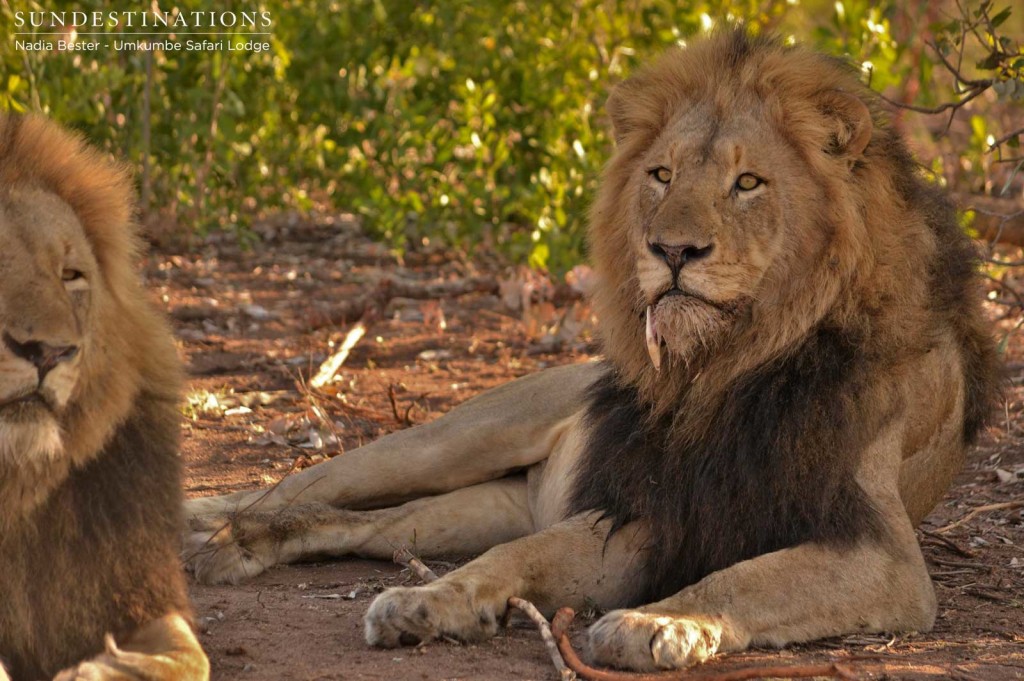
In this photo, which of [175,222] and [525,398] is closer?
[525,398]

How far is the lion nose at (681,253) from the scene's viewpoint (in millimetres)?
3865

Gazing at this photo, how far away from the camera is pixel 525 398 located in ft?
17.7

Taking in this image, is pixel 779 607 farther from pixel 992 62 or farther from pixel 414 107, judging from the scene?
pixel 414 107

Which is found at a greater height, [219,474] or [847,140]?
[847,140]

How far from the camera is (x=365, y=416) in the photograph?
6.53 metres

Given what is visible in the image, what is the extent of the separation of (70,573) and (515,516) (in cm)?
232

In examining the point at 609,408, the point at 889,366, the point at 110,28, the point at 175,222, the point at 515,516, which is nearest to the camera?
the point at 889,366

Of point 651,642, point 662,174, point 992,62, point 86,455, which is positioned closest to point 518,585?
point 651,642

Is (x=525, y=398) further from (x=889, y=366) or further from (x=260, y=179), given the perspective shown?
(x=260, y=179)

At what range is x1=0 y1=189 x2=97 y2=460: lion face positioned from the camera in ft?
9.32

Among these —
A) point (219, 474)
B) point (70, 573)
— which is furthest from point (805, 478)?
point (219, 474)

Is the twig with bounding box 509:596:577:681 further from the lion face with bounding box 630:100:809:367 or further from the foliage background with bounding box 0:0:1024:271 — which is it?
the foliage background with bounding box 0:0:1024:271

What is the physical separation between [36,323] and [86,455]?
1.29 feet

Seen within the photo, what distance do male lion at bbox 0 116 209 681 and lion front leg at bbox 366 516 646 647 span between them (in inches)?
26.0
